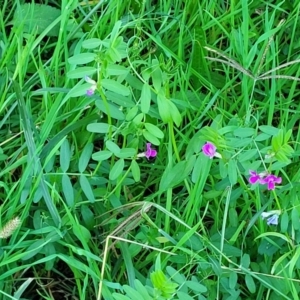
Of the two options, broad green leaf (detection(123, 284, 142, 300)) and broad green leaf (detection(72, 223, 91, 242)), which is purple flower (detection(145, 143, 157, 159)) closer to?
broad green leaf (detection(72, 223, 91, 242))

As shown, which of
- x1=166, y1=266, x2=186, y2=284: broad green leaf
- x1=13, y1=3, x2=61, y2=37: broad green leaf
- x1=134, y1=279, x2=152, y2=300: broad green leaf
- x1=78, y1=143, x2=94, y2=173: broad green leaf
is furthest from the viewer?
x1=13, y1=3, x2=61, y2=37: broad green leaf

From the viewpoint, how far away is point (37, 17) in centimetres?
171

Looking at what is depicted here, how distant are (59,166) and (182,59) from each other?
1.36 feet

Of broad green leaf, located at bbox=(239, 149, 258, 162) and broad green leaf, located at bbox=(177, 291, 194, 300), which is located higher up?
broad green leaf, located at bbox=(239, 149, 258, 162)

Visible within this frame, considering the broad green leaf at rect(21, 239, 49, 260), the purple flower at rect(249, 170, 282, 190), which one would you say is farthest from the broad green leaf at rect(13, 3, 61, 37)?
the purple flower at rect(249, 170, 282, 190)

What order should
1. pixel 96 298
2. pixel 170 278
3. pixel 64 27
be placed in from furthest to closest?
pixel 64 27 → pixel 96 298 → pixel 170 278

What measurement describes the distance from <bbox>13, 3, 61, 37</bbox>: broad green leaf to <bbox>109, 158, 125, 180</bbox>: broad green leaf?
1.61 ft

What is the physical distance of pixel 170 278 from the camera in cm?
122

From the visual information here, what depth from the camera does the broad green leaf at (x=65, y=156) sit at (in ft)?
4.41

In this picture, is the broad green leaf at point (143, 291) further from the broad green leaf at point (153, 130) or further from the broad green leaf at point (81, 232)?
the broad green leaf at point (153, 130)

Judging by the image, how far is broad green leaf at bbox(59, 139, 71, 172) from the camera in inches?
53.0

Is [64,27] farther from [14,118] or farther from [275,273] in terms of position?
[275,273]

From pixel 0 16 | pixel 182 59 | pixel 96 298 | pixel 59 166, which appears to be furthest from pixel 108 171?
pixel 0 16

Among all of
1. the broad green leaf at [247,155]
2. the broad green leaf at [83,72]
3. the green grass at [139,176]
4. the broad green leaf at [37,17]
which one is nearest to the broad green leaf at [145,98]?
the green grass at [139,176]
